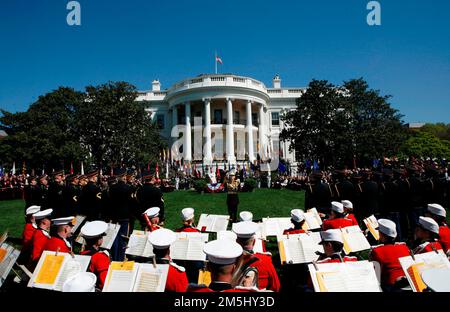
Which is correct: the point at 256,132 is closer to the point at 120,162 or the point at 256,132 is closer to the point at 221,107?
the point at 221,107

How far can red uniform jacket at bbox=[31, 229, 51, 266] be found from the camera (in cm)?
436

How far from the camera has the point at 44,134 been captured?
35.7 m

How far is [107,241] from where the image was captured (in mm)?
5078

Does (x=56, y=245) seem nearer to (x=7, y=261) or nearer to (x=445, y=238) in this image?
(x=7, y=261)

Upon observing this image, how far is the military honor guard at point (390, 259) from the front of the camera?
3640 millimetres

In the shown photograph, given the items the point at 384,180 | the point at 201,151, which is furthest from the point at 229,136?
the point at 384,180

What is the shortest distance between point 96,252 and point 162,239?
46.7 inches

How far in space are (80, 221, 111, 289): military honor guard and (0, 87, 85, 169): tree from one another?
2964 centimetres

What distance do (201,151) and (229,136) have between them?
5.02m

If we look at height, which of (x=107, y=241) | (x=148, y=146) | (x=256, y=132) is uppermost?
(x=256, y=132)

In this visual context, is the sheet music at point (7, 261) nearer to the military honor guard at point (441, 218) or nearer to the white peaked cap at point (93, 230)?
the white peaked cap at point (93, 230)

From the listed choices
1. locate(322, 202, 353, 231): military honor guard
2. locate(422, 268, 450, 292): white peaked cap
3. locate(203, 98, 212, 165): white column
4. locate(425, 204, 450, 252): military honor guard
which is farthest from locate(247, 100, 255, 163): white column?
locate(422, 268, 450, 292): white peaked cap

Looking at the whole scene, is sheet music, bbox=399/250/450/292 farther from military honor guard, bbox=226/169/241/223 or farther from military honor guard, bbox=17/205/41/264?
military honor guard, bbox=226/169/241/223

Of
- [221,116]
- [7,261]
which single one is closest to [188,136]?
[221,116]
